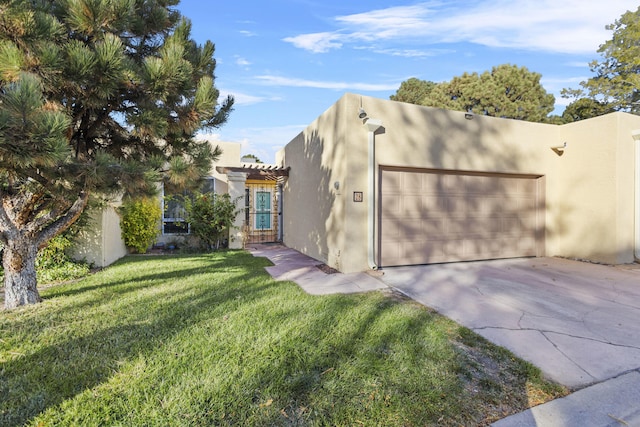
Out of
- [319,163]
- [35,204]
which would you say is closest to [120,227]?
[35,204]

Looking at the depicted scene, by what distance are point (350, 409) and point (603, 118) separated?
30.8ft

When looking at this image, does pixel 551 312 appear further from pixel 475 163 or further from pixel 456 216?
pixel 475 163

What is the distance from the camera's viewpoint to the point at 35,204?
Result: 4312 millimetres

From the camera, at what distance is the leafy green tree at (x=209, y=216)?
366 inches

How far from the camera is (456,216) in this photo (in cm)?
738

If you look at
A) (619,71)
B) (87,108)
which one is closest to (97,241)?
(87,108)

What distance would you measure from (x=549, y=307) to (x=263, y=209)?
427 inches

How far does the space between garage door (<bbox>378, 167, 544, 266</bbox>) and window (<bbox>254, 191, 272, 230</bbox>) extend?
24.5ft

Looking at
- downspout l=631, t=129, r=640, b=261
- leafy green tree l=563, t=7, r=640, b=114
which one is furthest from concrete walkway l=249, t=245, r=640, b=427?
leafy green tree l=563, t=7, r=640, b=114

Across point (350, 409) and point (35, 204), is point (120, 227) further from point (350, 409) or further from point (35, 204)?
point (350, 409)

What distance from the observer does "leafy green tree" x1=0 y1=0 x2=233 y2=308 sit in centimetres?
277

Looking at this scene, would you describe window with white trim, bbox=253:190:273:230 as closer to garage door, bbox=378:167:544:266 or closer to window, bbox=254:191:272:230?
window, bbox=254:191:272:230

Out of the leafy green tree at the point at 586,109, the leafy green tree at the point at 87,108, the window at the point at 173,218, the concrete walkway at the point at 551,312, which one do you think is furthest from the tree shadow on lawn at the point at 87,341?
the leafy green tree at the point at 586,109

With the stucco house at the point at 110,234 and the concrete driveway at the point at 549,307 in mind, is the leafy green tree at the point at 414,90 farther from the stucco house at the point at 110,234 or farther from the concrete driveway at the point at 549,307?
the stucco house at the point at 110,234
